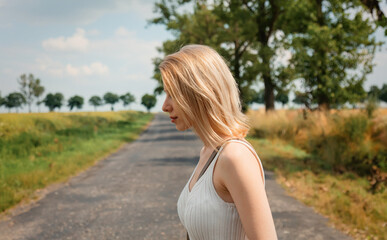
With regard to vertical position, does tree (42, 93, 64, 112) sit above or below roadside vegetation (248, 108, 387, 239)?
above

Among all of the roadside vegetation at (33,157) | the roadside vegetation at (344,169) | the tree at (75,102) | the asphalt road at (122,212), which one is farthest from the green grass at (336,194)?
the tree at (75,102)

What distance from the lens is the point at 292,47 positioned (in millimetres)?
18297

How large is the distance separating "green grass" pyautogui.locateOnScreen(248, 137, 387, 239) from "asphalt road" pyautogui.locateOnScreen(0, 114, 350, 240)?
287mm

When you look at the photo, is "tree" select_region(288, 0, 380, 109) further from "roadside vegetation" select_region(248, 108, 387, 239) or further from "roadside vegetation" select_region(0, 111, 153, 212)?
"roadside vegetation" select_region(0, 111, 153, 212)

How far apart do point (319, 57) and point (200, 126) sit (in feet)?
55.7

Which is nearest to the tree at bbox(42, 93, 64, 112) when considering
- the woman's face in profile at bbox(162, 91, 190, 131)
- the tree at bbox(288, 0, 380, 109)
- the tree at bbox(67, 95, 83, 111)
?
the tree at bbox(67, 95, 83, 111)

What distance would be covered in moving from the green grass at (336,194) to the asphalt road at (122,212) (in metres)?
0.29

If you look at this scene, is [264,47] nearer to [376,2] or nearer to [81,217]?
[376,2]

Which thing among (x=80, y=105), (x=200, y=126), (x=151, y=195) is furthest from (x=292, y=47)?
(x=80, y=105)

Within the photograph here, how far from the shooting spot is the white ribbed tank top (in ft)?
4.67

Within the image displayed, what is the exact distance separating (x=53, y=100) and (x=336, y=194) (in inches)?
4694

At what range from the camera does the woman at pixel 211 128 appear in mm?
1363

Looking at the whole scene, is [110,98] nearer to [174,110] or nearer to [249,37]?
[249,37]

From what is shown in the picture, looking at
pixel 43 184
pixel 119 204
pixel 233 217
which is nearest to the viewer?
pixel 233 217
